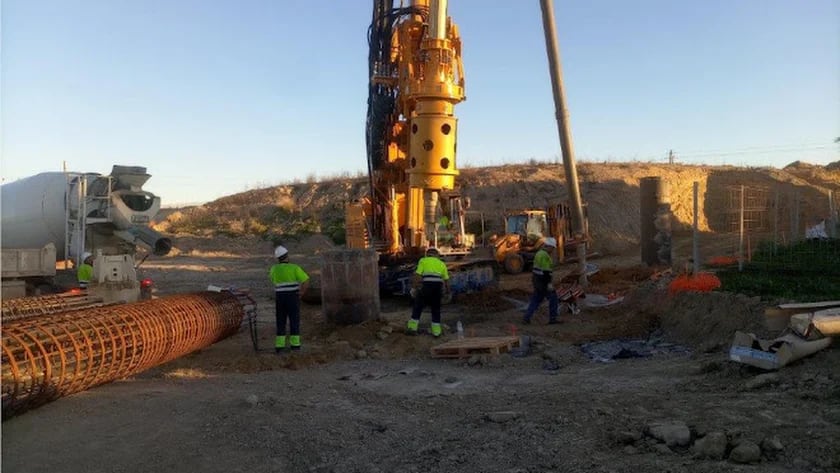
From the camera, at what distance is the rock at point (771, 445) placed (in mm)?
4863

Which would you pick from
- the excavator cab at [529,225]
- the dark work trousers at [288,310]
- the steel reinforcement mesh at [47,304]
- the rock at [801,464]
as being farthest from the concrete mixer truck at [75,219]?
the excavator cab at [529,225]

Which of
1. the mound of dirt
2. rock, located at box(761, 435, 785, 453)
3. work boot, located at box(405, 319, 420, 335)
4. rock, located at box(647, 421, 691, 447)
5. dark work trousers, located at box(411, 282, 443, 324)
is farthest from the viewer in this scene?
dark work trousers, located at box(411, 282, 443, 324)

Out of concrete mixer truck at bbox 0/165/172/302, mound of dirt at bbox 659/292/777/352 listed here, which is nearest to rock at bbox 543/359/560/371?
Result: mound of dirt at bbox 659/292/777/352

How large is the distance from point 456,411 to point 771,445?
9.47 feet

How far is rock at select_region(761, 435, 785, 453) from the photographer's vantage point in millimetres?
4863

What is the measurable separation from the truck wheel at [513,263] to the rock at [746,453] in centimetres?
1892

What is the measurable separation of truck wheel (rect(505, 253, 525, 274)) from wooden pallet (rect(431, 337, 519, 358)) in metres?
13.4

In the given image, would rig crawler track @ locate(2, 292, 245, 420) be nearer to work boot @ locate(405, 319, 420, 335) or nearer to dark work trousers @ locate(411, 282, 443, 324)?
work boot @ locate(405, 319, 420, 335)

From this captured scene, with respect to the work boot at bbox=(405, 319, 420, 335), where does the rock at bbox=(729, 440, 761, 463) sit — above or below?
above

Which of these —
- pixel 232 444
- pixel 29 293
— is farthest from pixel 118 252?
pixel 232 444

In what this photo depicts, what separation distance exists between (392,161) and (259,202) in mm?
34085

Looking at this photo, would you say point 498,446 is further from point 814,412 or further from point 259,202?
point 259,202

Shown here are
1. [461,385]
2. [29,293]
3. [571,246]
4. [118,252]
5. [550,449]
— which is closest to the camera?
[550,449]

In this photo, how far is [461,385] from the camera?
27.2ft
